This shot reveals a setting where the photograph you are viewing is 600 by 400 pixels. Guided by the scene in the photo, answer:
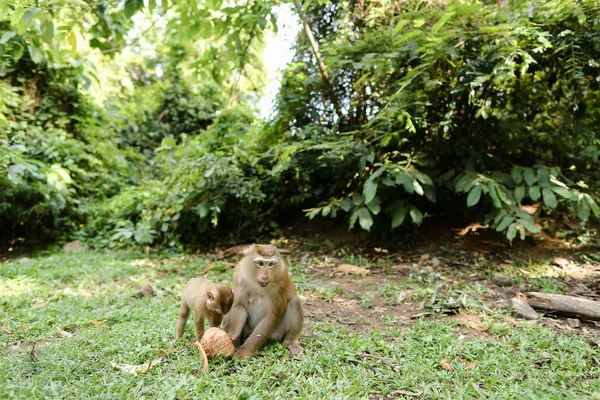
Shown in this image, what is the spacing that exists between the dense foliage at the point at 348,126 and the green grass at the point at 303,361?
2.16m

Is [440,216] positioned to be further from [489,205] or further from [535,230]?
[535,230]

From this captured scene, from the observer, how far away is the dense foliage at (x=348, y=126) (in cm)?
509

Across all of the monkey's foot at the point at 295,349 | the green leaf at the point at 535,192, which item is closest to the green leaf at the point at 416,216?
the green leaf at the point at 535,192

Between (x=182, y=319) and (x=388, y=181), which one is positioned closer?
(x=182, y=319)

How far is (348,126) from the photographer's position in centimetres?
702

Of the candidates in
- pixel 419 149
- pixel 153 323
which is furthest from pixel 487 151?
pixel 153 323

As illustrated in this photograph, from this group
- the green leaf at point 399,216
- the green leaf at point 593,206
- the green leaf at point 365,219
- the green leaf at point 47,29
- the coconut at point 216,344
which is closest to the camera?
the coconut at point 216,344

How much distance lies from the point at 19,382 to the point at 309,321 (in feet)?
7.80

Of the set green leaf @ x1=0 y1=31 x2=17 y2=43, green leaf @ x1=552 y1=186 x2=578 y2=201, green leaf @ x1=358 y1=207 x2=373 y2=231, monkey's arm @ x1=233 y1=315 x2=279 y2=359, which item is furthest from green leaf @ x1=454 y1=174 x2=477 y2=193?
green leaf @ x1=0 y1=31 x2=17 y2=43

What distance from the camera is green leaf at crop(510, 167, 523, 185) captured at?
221 inches

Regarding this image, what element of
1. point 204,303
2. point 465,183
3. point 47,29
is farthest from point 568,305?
point 47,29

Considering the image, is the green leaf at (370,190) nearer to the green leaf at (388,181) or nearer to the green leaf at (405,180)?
the green leaf at (388,181)

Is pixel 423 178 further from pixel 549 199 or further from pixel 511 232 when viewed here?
pixel 549 199

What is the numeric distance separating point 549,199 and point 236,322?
4182 millimetres
